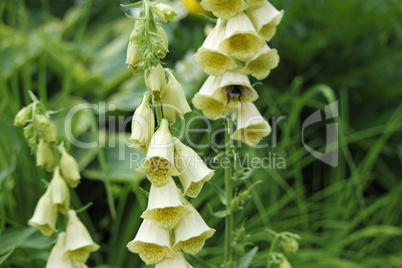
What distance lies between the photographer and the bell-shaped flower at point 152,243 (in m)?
0.85

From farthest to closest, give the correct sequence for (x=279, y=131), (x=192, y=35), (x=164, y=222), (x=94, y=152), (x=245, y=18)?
(x=192, y=35), (x=279, y=131), (x=94, y=152), (x=245, y=18), (x=164, y=222)

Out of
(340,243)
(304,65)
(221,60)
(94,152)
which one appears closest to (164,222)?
(221,60)

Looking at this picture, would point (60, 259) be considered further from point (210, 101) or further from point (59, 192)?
point (210, 101)

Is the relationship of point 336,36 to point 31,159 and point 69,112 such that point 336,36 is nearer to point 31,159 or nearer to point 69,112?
point 69,112

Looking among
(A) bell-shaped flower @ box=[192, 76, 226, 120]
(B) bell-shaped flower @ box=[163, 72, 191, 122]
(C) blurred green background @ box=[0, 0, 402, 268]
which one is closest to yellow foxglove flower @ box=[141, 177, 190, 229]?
(B) bell-shaped flower @ box=[163, 72, 191, 122]

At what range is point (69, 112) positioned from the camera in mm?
2328

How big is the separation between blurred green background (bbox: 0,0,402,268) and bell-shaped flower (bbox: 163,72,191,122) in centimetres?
89

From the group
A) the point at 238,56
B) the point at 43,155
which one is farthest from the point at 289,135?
the point at 43,155

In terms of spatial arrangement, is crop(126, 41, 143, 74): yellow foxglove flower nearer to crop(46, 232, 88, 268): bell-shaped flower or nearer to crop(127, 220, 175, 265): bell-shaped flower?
crop(127, 220, 175, 265): bell-shaped flower

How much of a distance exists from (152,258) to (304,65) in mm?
2091

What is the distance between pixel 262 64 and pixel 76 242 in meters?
0.64

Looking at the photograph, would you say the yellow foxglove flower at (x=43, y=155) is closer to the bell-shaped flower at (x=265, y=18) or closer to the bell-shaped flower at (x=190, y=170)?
the bell-shaped flower at (x=190, y=170)

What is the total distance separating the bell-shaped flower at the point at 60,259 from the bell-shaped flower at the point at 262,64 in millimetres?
626

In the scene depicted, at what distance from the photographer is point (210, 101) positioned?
3.71 ft
